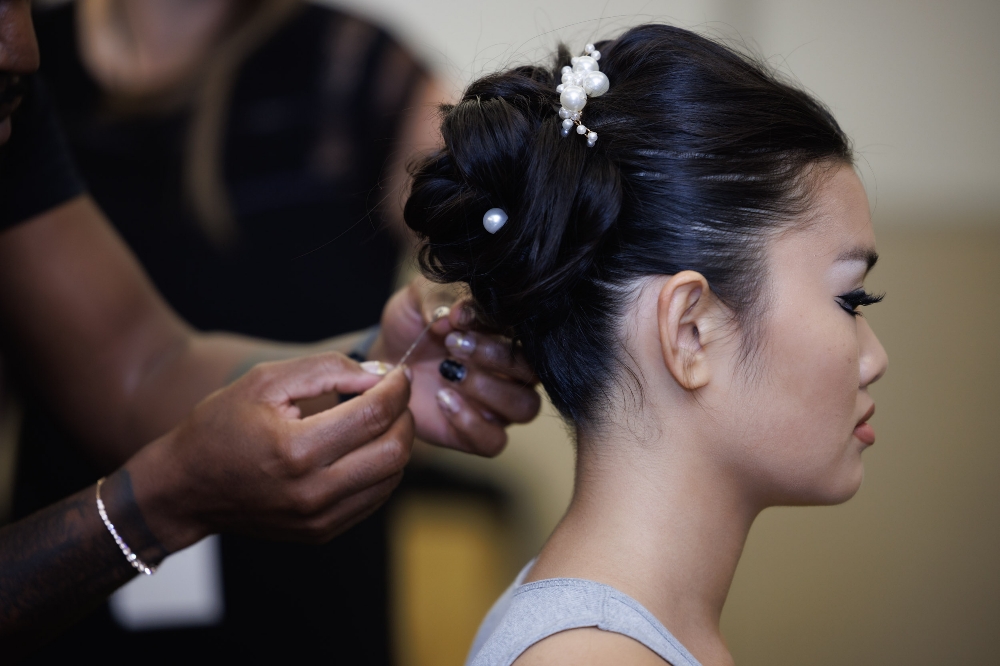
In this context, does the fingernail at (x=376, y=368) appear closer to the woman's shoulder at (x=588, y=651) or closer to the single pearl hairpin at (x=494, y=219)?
the single pearl hairpin at (x=494, y=219)

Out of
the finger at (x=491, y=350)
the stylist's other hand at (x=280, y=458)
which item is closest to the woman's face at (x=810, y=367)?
the finger at (x=491, y=350)

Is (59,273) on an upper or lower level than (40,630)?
upper

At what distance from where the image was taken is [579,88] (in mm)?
828

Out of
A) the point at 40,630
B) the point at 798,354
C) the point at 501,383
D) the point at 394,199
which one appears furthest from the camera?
the point at 394,199

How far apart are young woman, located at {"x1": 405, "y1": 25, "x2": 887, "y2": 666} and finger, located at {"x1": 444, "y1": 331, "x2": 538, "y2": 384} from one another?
152mm

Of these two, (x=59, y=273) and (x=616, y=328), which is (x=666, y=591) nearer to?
(x=616, y=328)

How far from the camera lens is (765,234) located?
31.7 inches

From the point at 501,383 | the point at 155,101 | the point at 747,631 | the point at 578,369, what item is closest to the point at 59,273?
the point at 155,101

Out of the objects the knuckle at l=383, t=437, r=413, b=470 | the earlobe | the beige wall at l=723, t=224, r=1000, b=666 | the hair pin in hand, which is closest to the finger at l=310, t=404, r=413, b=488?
the knuckle at l=383, t=437, r=413, b=470

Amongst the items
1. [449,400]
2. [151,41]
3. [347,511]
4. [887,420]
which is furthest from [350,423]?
[887,420]

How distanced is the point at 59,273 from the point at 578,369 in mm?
877

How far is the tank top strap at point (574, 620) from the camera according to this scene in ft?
2.39

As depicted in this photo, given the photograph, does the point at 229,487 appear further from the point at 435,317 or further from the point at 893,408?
the point at 893,408

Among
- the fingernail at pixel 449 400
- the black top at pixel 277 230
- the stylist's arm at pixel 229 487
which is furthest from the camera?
the black top at pixel 277 230
